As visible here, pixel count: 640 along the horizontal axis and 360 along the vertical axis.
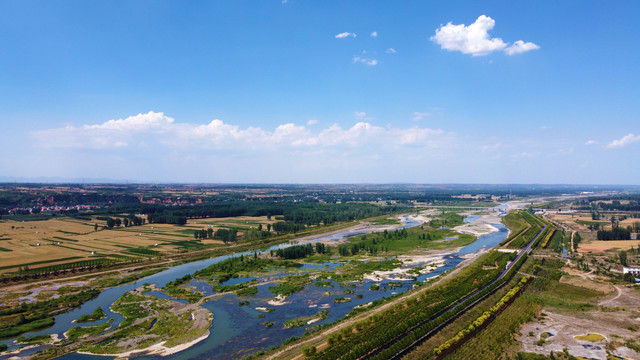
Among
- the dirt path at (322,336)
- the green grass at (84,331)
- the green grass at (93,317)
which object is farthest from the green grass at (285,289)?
the green grass at (93,317)

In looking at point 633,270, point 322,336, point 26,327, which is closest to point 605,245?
point 633,270

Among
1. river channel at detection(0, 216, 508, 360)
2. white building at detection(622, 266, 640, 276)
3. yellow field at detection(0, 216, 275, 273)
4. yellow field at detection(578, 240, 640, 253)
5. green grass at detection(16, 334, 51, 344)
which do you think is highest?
white building at detection(622, 266, 640, 276)

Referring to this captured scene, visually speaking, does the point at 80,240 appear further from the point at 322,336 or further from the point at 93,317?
the point at 322,336

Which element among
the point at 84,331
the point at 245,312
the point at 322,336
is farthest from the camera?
the point at 245,312

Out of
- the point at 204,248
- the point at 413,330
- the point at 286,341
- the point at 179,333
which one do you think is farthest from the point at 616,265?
the point at 204,248

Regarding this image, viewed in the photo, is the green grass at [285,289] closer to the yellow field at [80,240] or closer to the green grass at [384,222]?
the yellow field at [80,240]

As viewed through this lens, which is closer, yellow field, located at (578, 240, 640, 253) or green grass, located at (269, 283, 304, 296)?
green grass, located at (269, 283, 304, 296)

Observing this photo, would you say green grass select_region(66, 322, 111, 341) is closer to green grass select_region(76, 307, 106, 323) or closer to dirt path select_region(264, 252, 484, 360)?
green grass select_region(76, 307, 106, 323)

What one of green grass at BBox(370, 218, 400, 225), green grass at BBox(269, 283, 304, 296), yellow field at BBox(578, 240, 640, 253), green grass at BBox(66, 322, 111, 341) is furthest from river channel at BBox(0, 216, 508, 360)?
green grass at BBox(370, 218, 400, 225)
